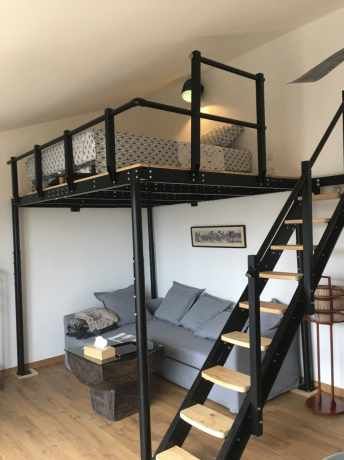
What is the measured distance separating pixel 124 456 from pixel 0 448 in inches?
37.8

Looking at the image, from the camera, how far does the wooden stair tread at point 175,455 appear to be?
2.37 metres

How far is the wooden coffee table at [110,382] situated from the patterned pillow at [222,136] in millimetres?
2199

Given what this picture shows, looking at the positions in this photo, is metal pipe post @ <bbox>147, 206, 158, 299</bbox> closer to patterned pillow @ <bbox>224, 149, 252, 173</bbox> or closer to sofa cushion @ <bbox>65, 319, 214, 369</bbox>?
sofa cushion @ <bbox>65, 319, 214, 369</bbox>

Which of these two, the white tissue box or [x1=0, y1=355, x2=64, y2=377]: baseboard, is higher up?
the white tissue box

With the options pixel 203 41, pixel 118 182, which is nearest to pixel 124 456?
pixel 118 182

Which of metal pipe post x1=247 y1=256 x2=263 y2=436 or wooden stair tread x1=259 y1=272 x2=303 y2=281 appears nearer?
metal pipe post x1=247 y1=256 x2=263 y2=436

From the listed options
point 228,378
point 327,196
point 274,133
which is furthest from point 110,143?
point 274,133

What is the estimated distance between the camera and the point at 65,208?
4.92 metres

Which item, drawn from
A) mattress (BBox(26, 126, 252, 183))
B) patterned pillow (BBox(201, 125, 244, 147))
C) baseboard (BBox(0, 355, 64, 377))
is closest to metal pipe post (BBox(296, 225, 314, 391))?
mattress (BBox(26, 126, 252, 183))

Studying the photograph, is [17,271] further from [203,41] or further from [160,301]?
[203,41]

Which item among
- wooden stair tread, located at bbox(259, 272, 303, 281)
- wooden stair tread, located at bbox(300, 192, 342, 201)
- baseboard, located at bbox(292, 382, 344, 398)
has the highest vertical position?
wooden stair tread, located at bbox(300, 192, 342, 201)

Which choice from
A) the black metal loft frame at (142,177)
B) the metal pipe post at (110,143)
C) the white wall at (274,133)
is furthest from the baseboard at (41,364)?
the metal pipe post at (110,143)

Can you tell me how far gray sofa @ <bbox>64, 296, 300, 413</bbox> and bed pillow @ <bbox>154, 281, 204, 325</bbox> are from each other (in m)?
0.28

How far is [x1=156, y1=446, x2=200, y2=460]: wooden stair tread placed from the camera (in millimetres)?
2373
